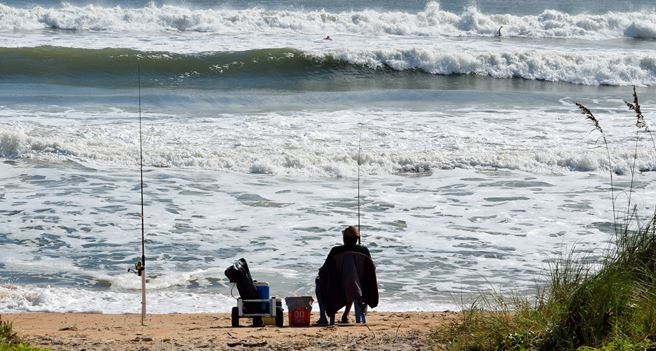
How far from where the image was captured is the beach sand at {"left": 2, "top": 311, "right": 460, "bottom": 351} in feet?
28.3

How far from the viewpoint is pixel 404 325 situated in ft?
32.0

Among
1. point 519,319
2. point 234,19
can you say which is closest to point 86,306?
point 519,319

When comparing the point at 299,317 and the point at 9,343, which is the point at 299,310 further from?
the point at 9,343

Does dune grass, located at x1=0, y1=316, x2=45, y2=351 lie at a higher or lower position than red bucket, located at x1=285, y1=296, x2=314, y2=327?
higher

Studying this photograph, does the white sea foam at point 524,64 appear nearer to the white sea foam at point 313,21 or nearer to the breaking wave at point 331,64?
the breaking wave at point 331,64

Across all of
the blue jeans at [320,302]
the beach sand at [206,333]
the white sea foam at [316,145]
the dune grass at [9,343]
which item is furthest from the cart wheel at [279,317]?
the white sea foam at [316,145]

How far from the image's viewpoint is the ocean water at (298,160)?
42.7ft

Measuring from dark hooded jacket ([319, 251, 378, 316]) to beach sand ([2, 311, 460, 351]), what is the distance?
0.25 metres

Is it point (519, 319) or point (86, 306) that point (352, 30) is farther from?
point (519, 319)

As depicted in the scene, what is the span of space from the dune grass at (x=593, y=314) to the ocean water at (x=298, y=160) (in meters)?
3.85

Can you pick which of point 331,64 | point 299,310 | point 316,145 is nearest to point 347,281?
point 299,310

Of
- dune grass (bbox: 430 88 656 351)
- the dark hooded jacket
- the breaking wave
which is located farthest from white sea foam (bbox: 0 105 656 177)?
dune grass (bbox: 430 88 656 351)

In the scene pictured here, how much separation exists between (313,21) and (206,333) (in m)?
32.9

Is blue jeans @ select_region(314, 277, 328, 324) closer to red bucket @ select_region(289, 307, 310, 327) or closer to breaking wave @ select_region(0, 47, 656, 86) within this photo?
red bucket @ select_region(289, 307, 310, 327)
